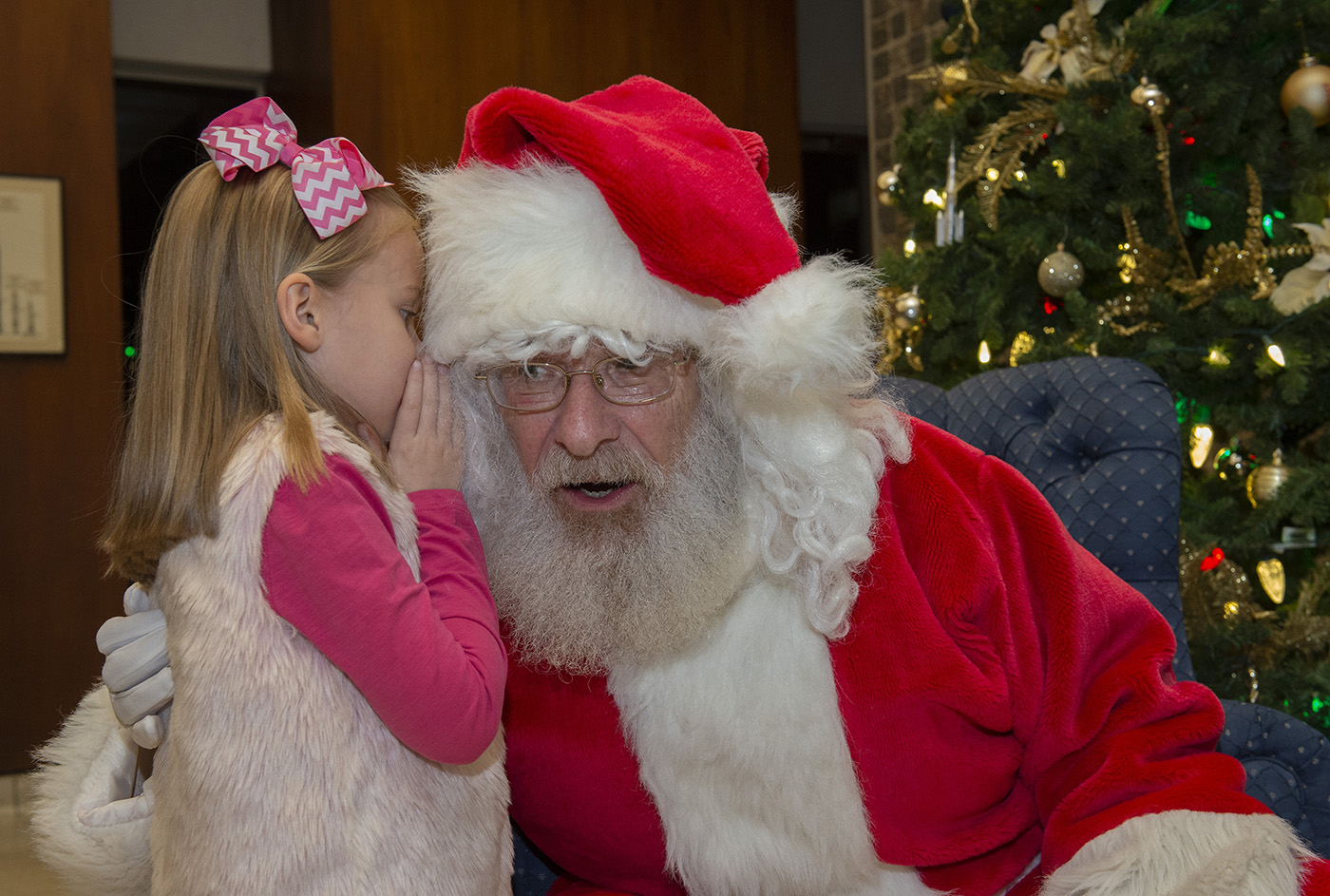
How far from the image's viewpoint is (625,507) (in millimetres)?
1521

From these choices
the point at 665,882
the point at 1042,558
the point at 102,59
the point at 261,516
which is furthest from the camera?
the point at 102,59

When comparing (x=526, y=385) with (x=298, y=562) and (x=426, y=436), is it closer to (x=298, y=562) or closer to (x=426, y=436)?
(x=426, y=436)

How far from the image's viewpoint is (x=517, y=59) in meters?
5.22

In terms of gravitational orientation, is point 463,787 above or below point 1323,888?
above

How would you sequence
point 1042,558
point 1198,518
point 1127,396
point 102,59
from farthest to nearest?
1. point 102,59
2. point 1198,518
3. point 1127,396
4. point 1042,558

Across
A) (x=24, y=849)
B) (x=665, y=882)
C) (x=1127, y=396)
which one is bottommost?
(x=24, y=849)

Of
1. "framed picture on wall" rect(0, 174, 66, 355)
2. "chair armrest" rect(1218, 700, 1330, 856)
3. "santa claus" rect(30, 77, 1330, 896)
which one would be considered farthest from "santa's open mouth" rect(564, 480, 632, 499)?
"framed picture on wall" rect(0, 174, 66, 355)

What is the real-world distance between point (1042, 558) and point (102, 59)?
4.84 meters

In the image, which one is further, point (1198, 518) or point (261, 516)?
point (1198, 518)

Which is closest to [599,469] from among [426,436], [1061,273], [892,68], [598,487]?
[598,487]

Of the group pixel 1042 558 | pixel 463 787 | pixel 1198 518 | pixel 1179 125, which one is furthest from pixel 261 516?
pixel 1179 125

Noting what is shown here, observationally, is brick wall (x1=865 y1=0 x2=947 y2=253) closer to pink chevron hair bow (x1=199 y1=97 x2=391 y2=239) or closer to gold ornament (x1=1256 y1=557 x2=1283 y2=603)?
gold ornament (x1=1256 y1=557 x2=1283 y2=603)

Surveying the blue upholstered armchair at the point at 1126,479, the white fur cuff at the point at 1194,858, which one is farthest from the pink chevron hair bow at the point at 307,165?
the white fur cuff at the point at 1194,858

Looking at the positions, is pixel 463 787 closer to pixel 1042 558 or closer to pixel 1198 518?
pixel 1042 558
